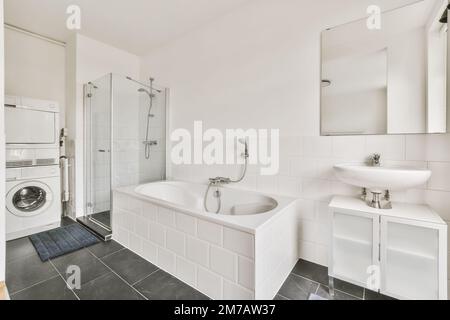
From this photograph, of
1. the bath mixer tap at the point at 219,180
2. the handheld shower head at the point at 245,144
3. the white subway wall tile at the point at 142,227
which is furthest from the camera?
the bath mixer tap at the point at 219,180

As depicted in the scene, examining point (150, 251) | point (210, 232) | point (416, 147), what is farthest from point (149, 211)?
point (416, 147)

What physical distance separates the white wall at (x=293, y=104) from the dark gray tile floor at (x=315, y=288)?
184 millimetres

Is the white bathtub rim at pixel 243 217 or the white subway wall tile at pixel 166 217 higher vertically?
the white bathtub rim at pixel 243 217

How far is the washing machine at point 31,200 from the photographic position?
2.09m

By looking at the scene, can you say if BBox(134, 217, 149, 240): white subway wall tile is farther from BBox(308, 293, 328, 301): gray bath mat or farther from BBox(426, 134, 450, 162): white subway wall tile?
BBox(426, 134, 450, 162): white subway wall tile

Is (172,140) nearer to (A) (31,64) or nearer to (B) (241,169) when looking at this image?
(B) (241,169)

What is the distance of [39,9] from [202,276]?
3.12 metres

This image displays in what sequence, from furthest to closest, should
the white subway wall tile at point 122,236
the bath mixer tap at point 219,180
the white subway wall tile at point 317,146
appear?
the bath mixer tap at point 219,180 < the white subway wall tile at point 122,236 < the white subway wall tile at point 317,146

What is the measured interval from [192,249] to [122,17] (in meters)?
2.58

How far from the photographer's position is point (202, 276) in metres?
1.36

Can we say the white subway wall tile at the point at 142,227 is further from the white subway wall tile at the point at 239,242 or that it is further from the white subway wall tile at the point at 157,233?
the white subway wall tile at the point at 239,242

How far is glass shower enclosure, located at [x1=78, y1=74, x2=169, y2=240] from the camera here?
2.39 metres

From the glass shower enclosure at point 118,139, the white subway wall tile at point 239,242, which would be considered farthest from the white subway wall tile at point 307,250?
the glass shower enclosure at point 118,139

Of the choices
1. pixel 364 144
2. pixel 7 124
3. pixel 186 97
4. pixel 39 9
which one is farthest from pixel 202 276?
A: pixel 39 9
